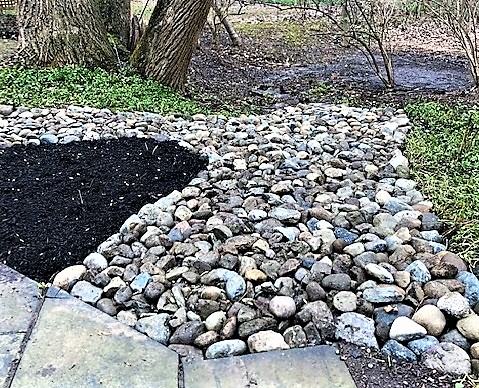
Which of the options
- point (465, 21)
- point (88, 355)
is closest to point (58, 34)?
point (465, 21)

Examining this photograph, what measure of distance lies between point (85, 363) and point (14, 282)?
556 mm

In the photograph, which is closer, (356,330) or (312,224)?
(356,330)

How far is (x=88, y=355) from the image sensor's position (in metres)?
1.64

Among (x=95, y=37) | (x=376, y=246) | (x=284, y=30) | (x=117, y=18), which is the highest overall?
(x=117, y=18)

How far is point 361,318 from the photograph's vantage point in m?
1.81

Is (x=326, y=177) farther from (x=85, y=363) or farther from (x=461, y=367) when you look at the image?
(x=85, y=363)

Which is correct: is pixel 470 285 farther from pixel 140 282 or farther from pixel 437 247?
pixel 140 282

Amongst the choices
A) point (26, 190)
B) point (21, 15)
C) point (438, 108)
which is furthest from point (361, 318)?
point (21, 15)

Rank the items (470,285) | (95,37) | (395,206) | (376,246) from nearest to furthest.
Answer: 1. (470,285)
2. (376,246)
3. (395,206)
4. (95,37)

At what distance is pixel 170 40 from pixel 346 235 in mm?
3197

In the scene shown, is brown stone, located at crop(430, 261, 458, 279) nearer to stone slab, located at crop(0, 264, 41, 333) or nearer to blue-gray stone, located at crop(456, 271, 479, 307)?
blue-gray stone, located at crop(456, 271, 479, 307)

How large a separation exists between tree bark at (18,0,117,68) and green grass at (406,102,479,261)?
2.88 m

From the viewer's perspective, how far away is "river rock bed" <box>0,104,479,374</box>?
5.78ft

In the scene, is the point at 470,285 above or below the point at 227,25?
below
